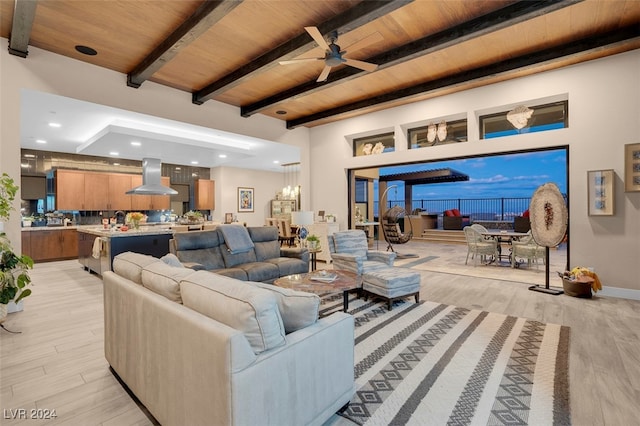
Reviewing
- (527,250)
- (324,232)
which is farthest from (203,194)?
Result: (527,250)

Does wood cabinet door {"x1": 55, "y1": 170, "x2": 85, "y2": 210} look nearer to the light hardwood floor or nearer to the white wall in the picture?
the light hardwood floor

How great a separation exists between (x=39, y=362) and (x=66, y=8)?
11.3 ft

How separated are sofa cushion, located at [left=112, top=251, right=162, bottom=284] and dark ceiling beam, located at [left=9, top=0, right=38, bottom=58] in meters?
2.64

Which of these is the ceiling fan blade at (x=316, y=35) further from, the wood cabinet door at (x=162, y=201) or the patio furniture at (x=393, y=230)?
the wood cabinet door at (x=162, y=201)

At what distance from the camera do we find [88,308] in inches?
158

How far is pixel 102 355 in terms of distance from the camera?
2717 millimetres

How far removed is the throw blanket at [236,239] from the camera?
4.45 m

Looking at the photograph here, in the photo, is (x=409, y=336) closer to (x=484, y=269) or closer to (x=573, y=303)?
(x=573, y=303)

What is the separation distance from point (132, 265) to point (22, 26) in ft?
10.1

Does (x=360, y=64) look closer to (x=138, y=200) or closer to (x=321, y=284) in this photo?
(x=321, y=284)

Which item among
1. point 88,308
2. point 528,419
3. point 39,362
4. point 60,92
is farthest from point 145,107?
point 528,419

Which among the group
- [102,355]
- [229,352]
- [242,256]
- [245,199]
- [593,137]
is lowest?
[102,355]

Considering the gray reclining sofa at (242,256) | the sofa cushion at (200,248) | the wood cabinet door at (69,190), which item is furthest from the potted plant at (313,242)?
the wood cabinet door at (69,190)

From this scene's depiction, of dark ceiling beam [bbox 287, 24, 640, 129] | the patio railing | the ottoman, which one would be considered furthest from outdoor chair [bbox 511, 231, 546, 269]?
the patio railing
